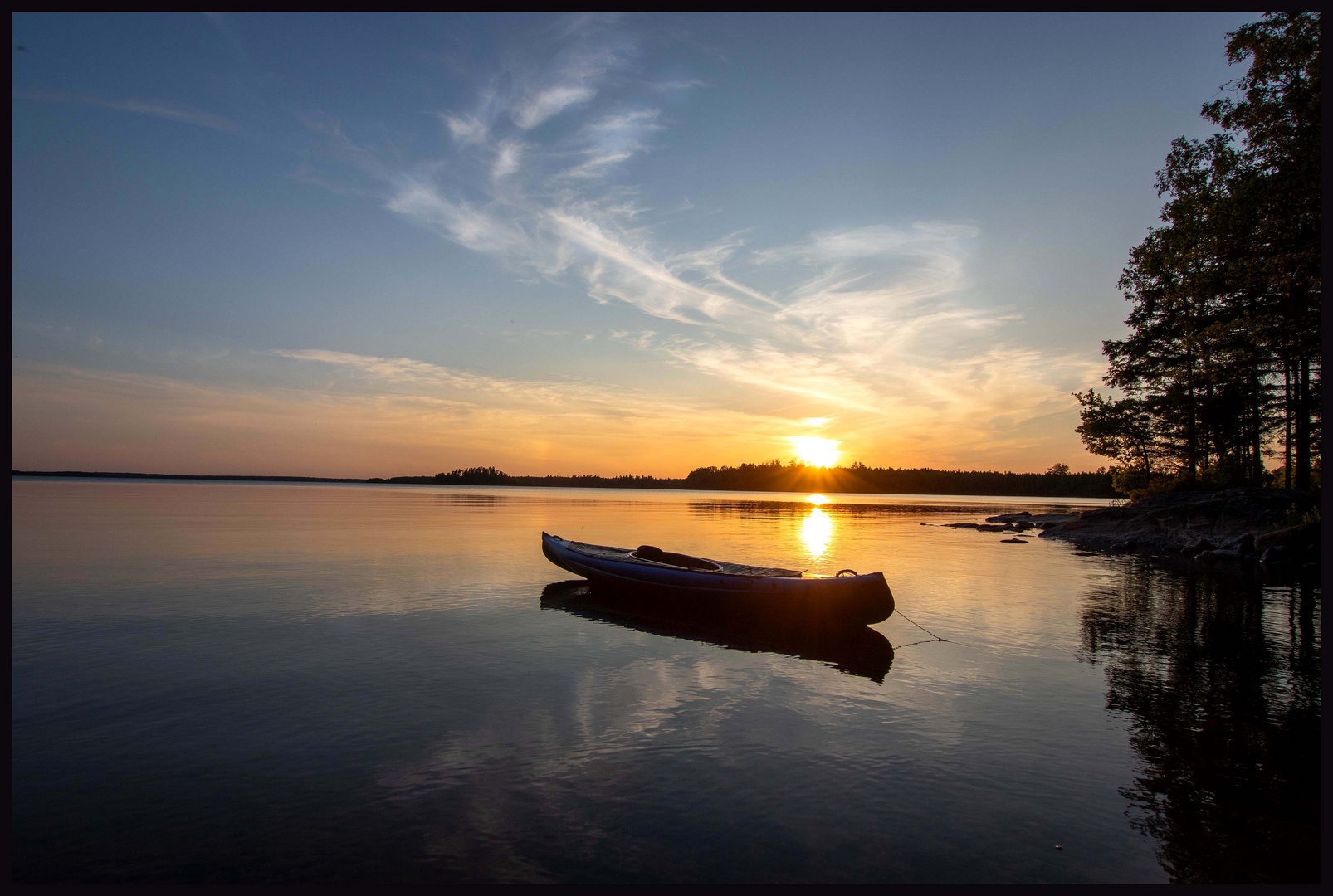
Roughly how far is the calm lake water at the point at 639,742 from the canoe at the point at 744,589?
96 centimetres

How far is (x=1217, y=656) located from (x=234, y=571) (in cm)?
2948

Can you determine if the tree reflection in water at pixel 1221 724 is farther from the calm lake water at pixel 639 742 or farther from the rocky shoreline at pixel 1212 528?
the rocky shoreline at pixel 1212 528

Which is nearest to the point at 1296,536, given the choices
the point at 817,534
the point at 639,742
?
the point at 817,534

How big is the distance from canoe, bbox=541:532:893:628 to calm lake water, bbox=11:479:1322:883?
3.14 ft

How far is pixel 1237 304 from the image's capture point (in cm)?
3503

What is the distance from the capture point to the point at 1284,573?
26391mm

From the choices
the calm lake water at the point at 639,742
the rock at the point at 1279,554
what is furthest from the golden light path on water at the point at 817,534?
the rock at the point at 1279,554

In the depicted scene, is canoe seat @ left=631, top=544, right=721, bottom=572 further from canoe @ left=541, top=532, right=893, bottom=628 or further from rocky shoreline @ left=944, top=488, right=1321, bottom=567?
rocky shoreline @ left=944, top=488, right=1321, bottom=567

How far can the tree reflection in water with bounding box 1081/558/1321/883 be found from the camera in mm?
6781

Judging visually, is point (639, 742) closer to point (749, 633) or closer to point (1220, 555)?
point (749, 633)

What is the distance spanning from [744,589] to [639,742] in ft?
26.5

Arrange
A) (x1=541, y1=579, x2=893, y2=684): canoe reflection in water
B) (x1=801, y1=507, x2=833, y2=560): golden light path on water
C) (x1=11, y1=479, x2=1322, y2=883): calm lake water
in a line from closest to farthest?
(x1=11, y1=479, x2=1322, y2=883): calm lake water → (x1=541, y1=579, x2=893, y2=684): canoe reflection in water → (x1=801, y1=507, x2=833, y2=560): golden light path on water

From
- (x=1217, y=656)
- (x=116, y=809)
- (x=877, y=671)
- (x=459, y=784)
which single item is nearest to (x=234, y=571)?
(x=116, y=809)

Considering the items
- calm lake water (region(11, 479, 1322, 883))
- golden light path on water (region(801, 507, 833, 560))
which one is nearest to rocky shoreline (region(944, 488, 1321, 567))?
calm lake water (region(11, 479, 1322, 883))
